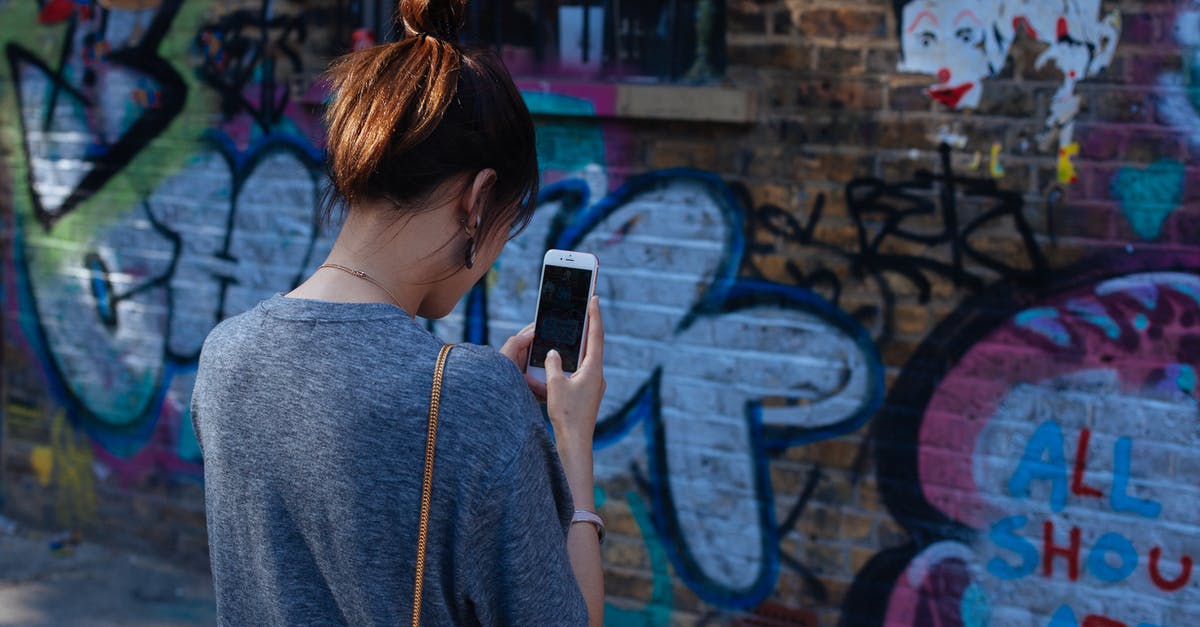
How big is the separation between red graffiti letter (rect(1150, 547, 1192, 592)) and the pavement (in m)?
3.16

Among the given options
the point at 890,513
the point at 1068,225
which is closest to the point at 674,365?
the point at 890,513

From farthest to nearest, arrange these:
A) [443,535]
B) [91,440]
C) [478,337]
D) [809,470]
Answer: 1. [91,440]
2. [478,337]
3. [809,470]
4. [443,535]

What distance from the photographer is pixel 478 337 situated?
13.2 ft

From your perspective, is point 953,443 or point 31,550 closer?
point 953,443

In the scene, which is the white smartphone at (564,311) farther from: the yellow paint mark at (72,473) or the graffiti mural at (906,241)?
the yellow paint mark at (72,473)

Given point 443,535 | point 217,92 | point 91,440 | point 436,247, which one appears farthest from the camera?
point 91,440

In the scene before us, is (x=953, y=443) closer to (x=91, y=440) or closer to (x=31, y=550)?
(x=91, y=440)

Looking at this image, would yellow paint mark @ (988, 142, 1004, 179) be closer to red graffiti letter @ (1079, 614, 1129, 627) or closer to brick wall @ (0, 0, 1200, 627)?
brick wall @ (0, 0, 1200, 627)

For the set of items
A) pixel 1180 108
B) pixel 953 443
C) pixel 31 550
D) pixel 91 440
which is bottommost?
pixel 31 550

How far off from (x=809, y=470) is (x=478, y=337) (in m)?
1.22

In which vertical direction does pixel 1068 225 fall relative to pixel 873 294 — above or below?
above

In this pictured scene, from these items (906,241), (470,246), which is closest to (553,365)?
(470,246)

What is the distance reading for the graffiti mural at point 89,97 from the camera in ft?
14.9

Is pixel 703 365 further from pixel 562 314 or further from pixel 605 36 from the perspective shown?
pixel 562 314
